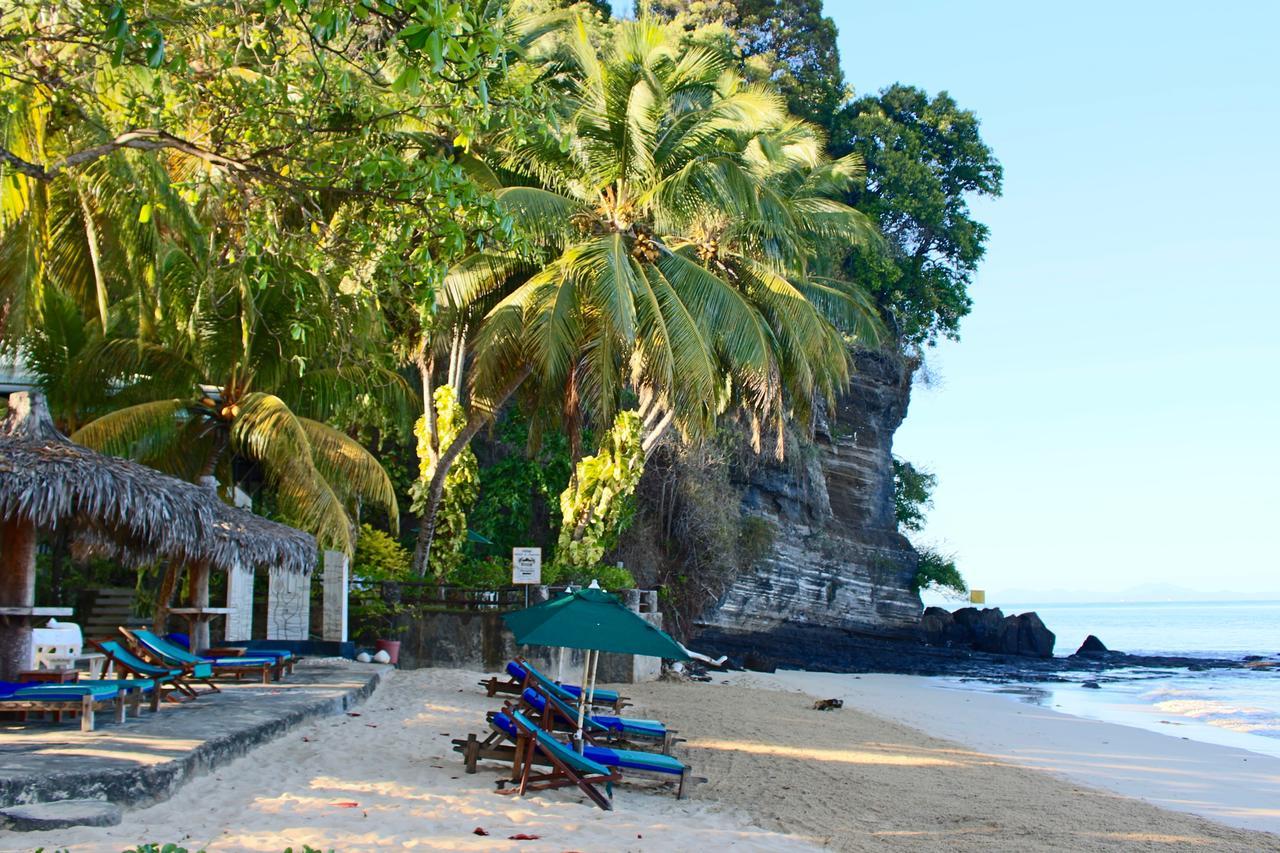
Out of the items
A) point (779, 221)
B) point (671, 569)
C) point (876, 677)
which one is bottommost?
point (876, 677)

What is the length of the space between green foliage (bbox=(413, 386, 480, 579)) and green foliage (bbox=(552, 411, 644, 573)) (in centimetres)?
165

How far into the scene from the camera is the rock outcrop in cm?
3641

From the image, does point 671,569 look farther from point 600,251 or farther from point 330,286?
point 330,286

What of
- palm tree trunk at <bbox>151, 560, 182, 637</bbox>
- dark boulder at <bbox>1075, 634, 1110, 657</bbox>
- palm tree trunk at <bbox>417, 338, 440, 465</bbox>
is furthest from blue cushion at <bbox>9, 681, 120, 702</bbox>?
dark boulder at <bbox>1075, 634, 1110, 657</bbox>

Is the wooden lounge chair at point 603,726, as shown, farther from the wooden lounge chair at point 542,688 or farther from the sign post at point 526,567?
the sign post at point 526,567

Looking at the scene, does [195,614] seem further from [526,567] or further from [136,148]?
[136,148]

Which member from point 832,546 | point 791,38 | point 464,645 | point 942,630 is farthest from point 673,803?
point 942,630

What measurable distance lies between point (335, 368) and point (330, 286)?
113 inches

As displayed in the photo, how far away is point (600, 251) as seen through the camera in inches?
632

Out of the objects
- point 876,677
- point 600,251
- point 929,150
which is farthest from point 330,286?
point 929,150

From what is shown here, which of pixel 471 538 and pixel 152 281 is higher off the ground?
pixel 152 281

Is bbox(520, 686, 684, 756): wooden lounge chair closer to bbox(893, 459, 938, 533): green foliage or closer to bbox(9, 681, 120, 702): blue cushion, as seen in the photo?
bbox(9, 681, 120, 702): blue cushion

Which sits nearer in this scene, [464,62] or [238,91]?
[464,62]

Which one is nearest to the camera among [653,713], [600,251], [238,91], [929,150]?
[238,91]
